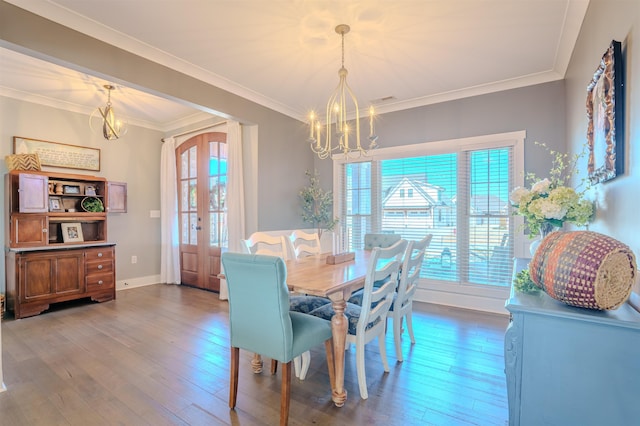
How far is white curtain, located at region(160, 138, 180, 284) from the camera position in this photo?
5.19m

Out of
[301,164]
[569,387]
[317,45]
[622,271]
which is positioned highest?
[317,45]

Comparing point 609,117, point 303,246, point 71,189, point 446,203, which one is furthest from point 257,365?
point 71,189

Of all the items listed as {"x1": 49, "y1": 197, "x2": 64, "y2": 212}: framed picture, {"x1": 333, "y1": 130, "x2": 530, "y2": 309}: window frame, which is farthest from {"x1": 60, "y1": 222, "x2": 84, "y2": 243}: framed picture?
{"x1": 333, "y1": 130, "x2": 530, "y2": 309}: window frame

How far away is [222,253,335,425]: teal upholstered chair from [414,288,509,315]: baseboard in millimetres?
2641

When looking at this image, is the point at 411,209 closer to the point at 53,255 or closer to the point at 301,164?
the point at 301,164

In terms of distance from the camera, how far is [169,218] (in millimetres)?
5207

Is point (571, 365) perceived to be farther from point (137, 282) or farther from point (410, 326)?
point (137, 282)

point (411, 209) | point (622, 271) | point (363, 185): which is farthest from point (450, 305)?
point (622, 271)

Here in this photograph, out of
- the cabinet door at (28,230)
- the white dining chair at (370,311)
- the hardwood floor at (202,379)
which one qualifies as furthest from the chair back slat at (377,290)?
the cabinet door at (28,230)

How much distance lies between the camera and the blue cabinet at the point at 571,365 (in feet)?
3.33

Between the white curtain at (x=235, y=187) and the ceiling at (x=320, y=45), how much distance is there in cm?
60

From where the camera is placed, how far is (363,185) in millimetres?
4699

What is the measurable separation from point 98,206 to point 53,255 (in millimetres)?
903

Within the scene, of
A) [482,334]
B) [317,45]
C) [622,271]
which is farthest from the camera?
[482,334]
